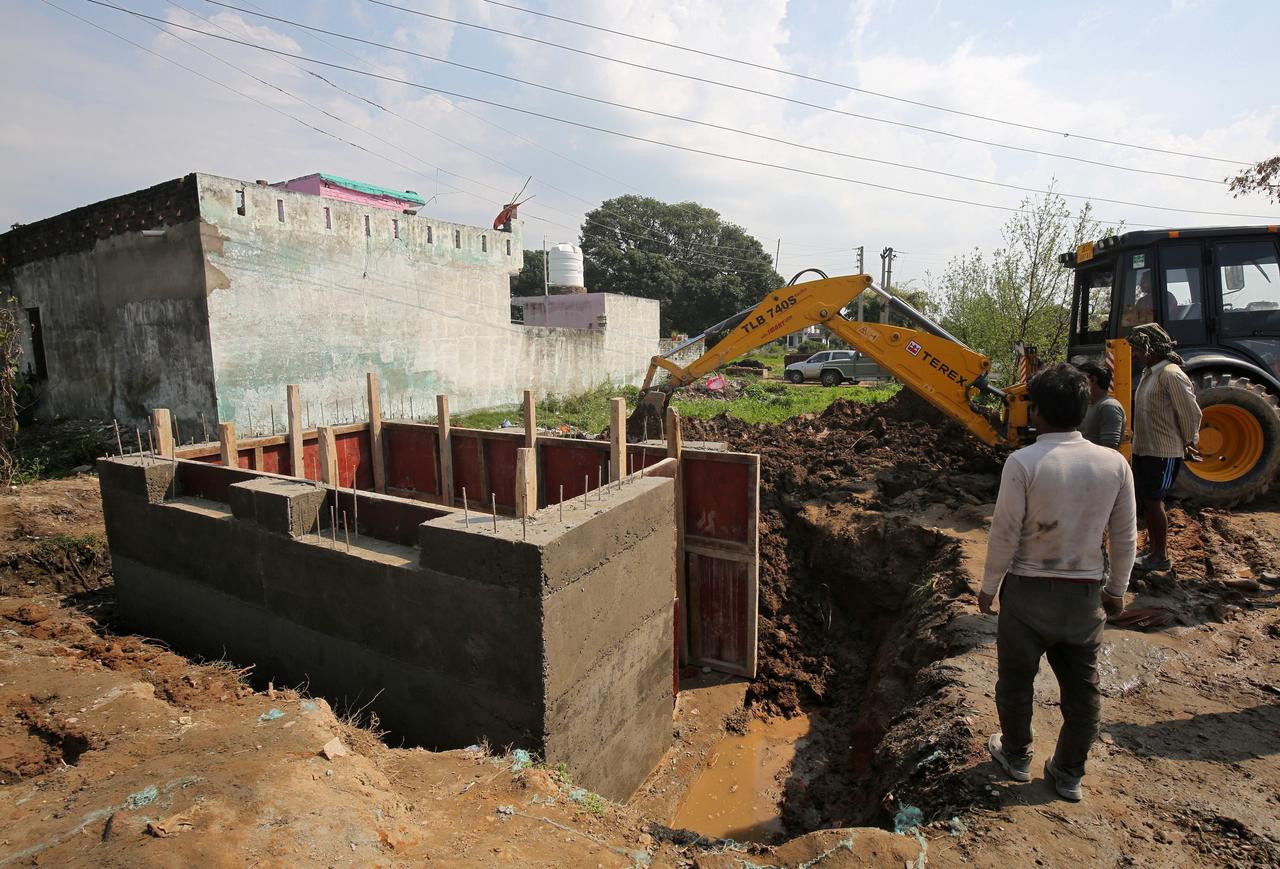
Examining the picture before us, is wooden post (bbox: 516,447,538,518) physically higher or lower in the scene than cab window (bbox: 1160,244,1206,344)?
lower

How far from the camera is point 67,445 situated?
12.5m

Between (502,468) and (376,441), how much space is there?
1794 mm

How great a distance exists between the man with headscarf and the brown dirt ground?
0.60 m

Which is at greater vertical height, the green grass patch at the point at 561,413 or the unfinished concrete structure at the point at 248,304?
the unfinished concrete structure at the point at 248,304

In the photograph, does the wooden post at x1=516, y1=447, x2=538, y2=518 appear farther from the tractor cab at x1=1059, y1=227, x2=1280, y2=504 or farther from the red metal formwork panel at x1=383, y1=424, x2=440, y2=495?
the tractor cab at x1=1059, y1=227, x2=1280, y2=504

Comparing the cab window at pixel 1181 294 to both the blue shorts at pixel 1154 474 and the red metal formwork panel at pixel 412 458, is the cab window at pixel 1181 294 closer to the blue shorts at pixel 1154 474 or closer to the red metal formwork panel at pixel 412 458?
the blue shorts at pixel 1154 474

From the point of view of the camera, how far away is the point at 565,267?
2786cm

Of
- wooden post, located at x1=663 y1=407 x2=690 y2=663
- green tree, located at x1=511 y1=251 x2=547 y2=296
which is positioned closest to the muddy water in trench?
wooden post, located at x1=663 y1=407 x2=690 y2=663

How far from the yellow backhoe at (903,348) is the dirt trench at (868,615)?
1.04 metres

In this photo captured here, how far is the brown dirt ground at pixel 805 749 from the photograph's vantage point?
280 centimetres

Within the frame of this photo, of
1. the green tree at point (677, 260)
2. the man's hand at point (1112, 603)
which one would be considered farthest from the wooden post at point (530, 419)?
the green tree at point (677, 260)

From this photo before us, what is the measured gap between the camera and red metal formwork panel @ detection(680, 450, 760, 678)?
6.21 m

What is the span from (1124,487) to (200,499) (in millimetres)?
6906

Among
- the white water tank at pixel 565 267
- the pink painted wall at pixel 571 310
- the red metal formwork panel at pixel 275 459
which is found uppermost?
the white water tank at pixel 565 267
